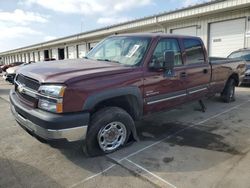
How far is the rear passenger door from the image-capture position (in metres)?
5.06

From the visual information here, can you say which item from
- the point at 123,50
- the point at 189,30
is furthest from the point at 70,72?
the point at 189,30

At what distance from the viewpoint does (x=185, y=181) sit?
118 inches

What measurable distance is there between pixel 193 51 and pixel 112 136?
2821 millimetres

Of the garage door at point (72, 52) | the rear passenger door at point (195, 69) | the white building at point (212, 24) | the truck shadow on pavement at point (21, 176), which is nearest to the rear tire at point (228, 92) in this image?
the rear passenger door at point (195, 69)

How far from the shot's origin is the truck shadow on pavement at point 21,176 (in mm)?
2963

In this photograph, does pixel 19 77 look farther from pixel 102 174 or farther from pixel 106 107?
pixel 102 174

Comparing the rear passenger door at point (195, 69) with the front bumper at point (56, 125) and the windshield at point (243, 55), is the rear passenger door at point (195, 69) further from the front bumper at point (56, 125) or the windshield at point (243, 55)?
the windshield at point (243, 55)

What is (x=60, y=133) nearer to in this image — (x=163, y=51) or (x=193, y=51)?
(x=163, y=51)

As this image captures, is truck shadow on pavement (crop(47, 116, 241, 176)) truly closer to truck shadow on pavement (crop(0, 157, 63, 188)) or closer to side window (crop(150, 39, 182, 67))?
truck shadow on pavement (crop(0, 157, 63, 188))

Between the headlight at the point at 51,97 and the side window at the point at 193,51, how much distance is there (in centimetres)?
296

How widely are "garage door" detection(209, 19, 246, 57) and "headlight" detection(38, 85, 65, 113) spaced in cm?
1319

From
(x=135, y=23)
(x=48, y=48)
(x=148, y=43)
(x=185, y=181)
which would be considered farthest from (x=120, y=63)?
(x=48, y=48)

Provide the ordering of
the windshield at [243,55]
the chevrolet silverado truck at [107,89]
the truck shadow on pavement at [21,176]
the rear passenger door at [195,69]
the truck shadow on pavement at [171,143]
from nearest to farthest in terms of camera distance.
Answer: the truck shadow on pavement at [21,176] < the chevrolet silverado truck at [107,89] < the truck shadow on pavement at [171,143] < the rear passenger door at [195,69] < the windshield at [243,55]

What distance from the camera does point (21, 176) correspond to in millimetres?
3154
